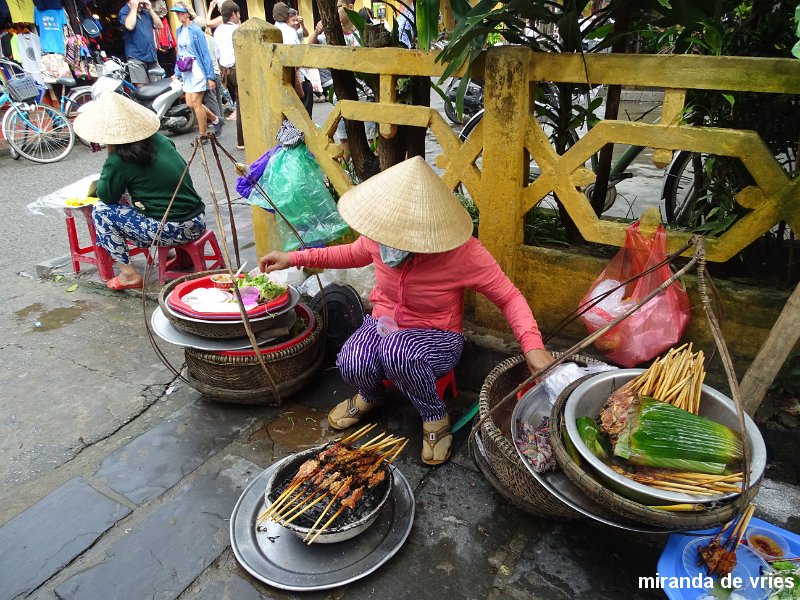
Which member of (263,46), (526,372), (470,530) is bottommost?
(470,530)

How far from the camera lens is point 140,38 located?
37.1 ft

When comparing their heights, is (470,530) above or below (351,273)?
below

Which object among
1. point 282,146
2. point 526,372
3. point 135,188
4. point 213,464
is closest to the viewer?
point 213,464

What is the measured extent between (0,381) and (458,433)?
286cm

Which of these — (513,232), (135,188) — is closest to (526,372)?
(513,232)

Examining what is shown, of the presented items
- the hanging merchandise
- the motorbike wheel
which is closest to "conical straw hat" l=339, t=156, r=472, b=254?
the motorbike wheel

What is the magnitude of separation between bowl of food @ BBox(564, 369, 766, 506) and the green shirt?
3.30 meters

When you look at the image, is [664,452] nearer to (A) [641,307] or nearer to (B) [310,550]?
(A) [641,307]

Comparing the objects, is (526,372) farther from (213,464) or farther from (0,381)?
(0,381)

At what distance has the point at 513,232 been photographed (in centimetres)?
305

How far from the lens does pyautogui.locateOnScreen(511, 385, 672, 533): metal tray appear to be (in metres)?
2.00

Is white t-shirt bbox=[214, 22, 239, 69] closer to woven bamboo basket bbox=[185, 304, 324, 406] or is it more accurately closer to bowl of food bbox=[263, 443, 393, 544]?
woven bamboo basket bbox=[185, 304, 324, 406]

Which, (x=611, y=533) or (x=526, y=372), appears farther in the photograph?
(x=526, y=372)

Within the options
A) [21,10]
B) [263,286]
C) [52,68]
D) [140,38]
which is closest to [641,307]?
[263,286]
